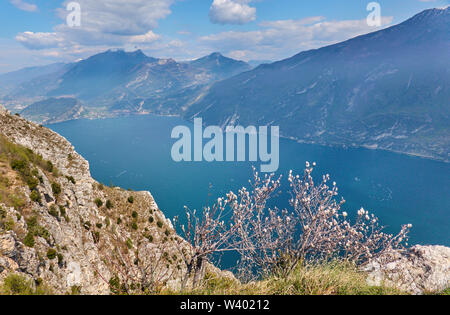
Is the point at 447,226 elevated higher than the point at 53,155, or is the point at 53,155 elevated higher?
the point at 53,155

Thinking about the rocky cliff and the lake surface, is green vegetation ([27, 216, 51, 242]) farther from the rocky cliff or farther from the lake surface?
the lake surface

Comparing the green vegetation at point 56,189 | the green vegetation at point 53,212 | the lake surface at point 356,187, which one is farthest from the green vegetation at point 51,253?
the lake surface at point 356,187

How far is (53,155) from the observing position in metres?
30.8

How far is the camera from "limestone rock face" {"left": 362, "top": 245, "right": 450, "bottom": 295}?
32.6 feet

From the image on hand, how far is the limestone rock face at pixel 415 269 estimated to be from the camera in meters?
9.92

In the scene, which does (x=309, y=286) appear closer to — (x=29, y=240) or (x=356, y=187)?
(x=29, y=240)

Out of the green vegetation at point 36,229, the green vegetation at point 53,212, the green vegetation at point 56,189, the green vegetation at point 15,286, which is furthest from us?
the green vegetation at point 56,189

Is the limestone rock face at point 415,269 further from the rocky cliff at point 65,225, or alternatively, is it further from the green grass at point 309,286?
the rocky cliff at point 65,225
